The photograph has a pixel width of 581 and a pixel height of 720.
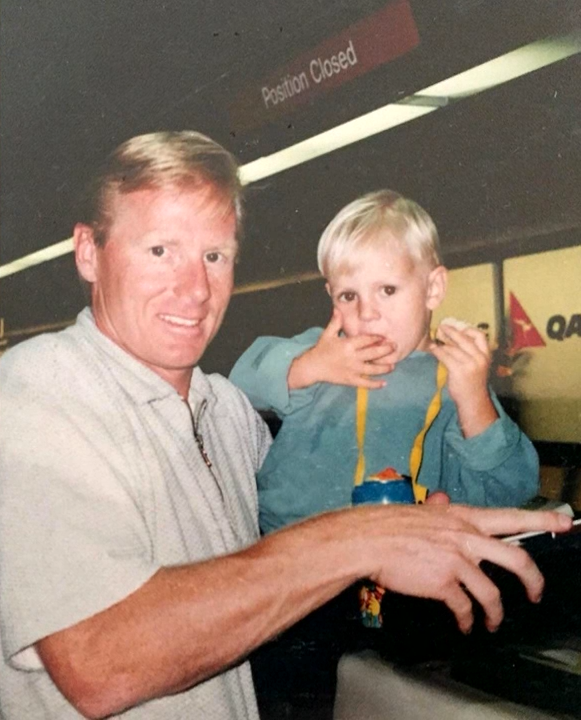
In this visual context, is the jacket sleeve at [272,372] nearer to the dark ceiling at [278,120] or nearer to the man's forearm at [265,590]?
the dark ceiling at [278,120]

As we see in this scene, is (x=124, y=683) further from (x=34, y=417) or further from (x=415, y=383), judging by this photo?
(x=415, y=383)

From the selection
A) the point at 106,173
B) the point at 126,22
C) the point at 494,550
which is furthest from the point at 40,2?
the point at 494,550

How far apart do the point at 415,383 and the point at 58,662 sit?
674 millimetres

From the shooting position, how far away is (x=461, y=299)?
4.15ft

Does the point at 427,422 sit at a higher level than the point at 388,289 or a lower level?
lower

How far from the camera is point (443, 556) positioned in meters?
1.09

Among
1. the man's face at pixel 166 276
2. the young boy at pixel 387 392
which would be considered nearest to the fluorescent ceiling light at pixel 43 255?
Result: the man's face at pixel 166 276

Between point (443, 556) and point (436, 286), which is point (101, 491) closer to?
point (443, 556)

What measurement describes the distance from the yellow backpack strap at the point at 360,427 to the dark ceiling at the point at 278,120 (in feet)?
0.81

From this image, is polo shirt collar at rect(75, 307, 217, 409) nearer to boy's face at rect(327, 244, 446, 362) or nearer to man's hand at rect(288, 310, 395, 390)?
man's hand at rect(288, 310, 395, 390)

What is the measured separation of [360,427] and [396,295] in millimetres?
229

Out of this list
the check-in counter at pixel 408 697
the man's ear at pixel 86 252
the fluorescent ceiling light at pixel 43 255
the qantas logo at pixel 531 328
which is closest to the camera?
the check-in counter at pixel 408 697

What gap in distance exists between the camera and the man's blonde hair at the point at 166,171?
1.34 meters

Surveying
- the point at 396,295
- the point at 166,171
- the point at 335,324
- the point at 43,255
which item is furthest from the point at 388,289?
the point at 43,255
